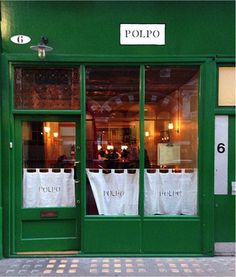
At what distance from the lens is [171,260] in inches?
204

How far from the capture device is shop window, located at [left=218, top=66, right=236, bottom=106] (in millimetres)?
5355

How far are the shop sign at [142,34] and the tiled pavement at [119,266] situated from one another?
330 centimetres

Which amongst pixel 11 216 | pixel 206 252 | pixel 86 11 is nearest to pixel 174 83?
pixel 86 11

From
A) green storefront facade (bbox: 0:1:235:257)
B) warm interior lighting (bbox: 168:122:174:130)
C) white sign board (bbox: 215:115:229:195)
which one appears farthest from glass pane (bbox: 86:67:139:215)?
white sign board (bbox: 215:115:229:195)

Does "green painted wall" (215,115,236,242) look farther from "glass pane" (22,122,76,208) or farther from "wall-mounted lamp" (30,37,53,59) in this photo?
"wall-mounted lamp" (30,37,53,59)

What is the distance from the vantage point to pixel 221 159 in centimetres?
538

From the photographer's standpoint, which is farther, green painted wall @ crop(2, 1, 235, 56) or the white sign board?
the white sign board

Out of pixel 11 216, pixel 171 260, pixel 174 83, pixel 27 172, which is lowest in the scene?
pixel 171 260

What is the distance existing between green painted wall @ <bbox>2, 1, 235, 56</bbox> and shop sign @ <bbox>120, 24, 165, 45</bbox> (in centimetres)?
8

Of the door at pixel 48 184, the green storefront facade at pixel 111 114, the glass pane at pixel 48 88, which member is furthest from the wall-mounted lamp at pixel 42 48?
the door at pixel 48 184

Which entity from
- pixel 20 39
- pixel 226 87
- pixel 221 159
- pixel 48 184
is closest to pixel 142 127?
pixel 221 159

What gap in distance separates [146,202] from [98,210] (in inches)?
30.4

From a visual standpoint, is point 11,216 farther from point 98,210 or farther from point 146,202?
point 146,202

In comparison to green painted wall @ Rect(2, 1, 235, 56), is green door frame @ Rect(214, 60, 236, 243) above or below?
below
